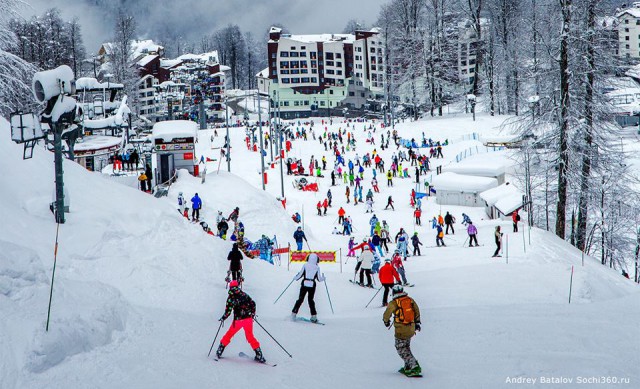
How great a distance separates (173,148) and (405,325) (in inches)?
864

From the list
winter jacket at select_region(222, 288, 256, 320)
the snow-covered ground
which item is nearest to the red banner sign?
the snow-covered ground

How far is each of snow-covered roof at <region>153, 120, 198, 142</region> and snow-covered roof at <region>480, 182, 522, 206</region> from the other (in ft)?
54.7

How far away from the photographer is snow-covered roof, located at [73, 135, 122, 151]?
3425 centimetres

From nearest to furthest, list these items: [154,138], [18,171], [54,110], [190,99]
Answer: [54,110]
[18,171]
[154,138]
[190,99]

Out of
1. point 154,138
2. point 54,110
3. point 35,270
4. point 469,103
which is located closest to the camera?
point 35,270

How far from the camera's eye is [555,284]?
1562cm

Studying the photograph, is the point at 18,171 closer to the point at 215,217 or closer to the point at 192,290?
the point at 192,290

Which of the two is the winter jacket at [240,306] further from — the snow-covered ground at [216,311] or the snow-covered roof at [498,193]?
the snow-covered roof at [498,193]

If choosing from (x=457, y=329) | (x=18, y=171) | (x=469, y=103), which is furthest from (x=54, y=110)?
(x=469, y=103)

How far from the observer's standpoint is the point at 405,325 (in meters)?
8.25

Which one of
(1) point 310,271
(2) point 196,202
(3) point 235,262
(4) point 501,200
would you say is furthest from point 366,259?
(4) point 501,200

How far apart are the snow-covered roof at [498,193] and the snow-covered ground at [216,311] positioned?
12640mm

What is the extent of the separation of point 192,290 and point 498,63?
208ft

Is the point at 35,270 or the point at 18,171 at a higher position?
the point at 18,171
